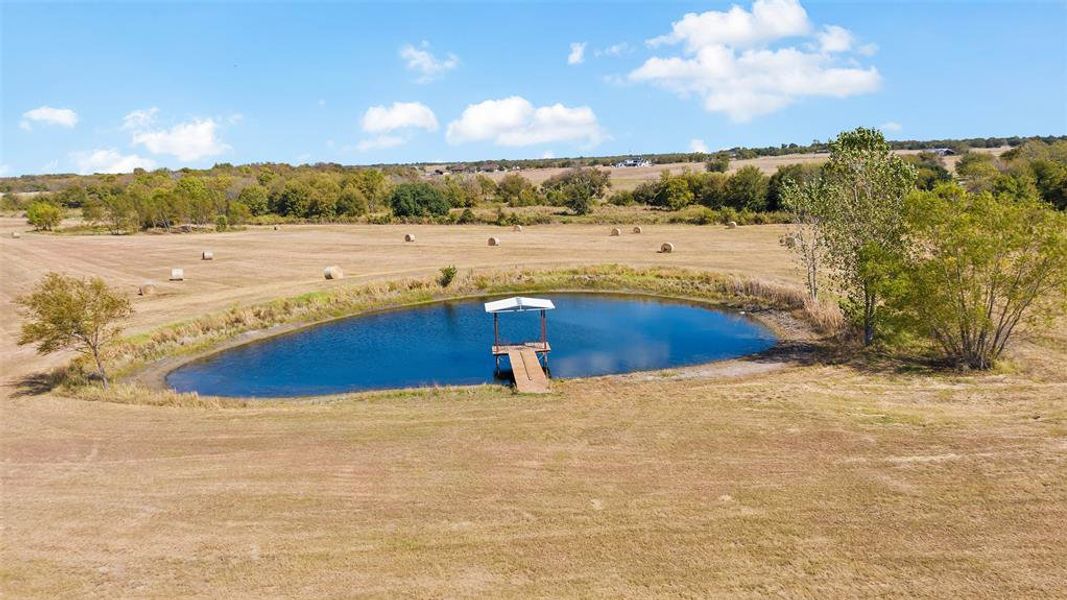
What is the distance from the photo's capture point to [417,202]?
9950 cm

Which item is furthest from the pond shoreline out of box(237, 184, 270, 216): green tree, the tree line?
box(237, 184, 270, 216): green tree

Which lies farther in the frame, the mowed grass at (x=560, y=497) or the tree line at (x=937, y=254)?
the tree line at (x=937, y=254)

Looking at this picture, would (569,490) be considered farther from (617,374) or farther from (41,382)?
(41,382)

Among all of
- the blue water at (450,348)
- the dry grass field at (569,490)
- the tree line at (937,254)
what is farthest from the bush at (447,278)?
the tree line at (937,254)

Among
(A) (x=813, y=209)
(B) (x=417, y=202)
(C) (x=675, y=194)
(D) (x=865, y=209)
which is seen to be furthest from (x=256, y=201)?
(D) (x=865, y=209)

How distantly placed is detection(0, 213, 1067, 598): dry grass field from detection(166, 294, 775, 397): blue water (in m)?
4.38

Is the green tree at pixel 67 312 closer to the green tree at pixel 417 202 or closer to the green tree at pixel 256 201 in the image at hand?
the green tree at pixel 417 202

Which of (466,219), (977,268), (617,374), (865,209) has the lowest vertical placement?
(617,374)

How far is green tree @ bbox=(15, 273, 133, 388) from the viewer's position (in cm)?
2467

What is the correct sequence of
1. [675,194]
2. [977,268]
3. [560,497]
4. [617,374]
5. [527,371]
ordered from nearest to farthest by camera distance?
[560,497] → [977,268] → [527,371] → [617,374] → [675,194]

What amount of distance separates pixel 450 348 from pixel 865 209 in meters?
22.3

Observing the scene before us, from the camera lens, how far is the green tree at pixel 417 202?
9869cm

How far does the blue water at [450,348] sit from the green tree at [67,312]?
460 centimetres

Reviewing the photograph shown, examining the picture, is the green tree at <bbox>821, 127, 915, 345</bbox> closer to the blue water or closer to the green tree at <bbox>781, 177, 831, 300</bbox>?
the green tree at <bbox>781, 177, 831, 300</bbox>
